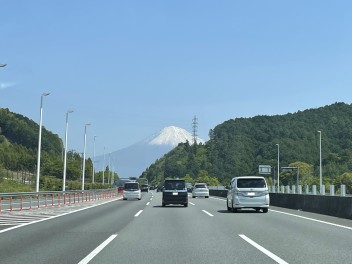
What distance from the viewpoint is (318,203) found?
28.0 meters

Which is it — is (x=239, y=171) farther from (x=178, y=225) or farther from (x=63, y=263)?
(x=63, y=263)

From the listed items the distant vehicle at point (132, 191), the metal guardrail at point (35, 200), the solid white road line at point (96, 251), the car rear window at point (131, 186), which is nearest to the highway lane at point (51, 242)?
the solid white road line at point (96, 251)

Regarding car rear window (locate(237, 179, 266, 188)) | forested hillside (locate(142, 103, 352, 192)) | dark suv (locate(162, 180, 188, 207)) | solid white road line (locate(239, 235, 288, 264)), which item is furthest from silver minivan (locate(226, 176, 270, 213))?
forested hillside (locate(142, 103, 352, 192))

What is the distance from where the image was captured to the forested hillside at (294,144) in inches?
4732

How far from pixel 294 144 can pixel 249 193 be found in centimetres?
10661

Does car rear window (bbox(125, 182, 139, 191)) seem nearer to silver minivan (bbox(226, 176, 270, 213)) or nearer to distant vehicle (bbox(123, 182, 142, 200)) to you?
distant vehicle (bbox(123, 182, 142, 200))

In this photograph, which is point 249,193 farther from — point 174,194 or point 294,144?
point 294,144

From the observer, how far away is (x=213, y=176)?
18175 cm

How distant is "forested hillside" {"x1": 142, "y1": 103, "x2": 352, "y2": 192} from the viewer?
120 meters

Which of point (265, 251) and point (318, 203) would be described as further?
point (318, 203)

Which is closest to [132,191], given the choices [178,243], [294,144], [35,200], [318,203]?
[35,200]

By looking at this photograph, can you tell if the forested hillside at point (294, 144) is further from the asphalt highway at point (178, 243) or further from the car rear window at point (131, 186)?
the asphalt highway at point (178, 243)

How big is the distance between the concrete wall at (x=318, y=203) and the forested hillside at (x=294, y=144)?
243 ft

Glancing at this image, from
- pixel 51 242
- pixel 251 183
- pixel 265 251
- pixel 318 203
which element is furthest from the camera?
pixel 318 203
